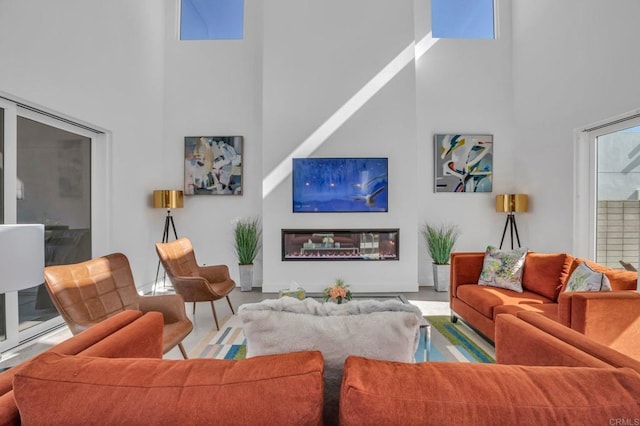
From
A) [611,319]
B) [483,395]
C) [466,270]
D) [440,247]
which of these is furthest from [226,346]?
[440,247]

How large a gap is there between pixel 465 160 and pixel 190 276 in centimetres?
427

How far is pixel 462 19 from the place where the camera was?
17.8ft

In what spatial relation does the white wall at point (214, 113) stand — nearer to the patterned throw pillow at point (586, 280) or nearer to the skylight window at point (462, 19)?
the skylight window at point (462, 19)

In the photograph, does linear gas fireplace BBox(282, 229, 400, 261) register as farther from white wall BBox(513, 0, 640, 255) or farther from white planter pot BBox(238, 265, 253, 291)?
white wall BBox(513, 0, 640, 255)

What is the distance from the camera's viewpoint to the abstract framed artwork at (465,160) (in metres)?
5.31

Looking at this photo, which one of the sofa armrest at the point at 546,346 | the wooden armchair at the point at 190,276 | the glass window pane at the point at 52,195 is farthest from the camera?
the wooden armchair at the point at 190,276

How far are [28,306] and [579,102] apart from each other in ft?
19.9

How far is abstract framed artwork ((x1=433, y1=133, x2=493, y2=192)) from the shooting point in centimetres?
531

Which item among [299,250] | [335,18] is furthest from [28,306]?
[335,18]

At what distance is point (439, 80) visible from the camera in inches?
211

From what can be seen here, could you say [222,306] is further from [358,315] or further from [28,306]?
[358,315]

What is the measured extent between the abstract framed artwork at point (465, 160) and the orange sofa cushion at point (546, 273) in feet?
7.30

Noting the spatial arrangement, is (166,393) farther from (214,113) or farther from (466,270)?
(214,113)

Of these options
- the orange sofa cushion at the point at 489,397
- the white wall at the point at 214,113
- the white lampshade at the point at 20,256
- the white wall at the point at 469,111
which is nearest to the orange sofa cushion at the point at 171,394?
the orange sofa cushion at the point at 489,397
